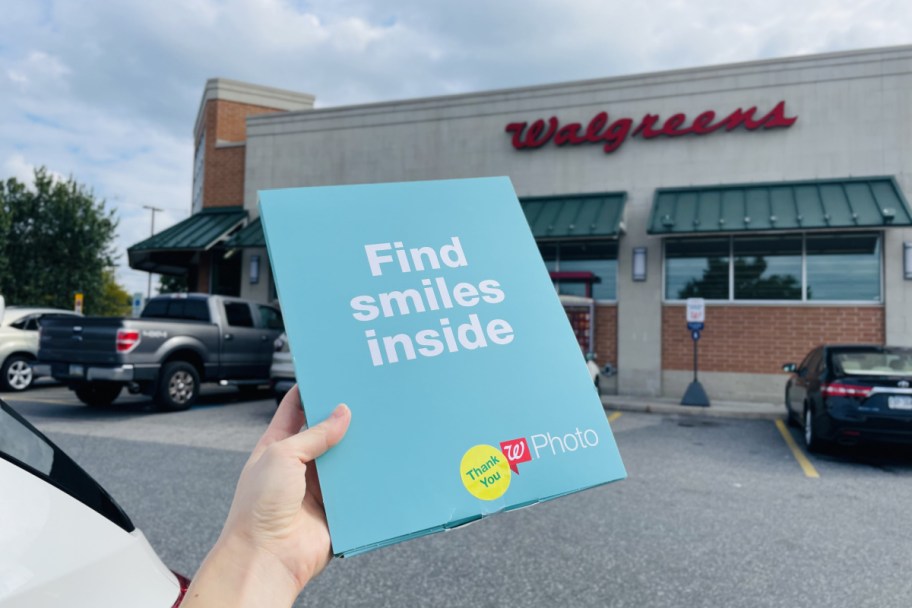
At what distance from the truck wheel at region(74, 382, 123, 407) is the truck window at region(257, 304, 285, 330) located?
2704 millimetres

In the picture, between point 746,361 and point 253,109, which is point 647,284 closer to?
point 746,361

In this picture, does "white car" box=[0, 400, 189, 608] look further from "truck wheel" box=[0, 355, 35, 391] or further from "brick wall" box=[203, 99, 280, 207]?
"brick wall" box=[203, 99, 280, 207]

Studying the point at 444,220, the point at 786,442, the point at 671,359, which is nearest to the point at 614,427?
the point at 786,442

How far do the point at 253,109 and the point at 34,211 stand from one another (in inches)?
445

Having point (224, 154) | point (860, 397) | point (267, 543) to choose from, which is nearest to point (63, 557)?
point (267, 543)

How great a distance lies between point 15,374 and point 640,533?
12.7 metres

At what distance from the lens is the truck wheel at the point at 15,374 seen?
42.0 ft

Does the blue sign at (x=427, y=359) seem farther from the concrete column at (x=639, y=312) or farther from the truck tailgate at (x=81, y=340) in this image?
the concrete column at (x=639, y=312)

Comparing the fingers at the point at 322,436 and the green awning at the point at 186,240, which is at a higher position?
the green awning at the point at 186,240

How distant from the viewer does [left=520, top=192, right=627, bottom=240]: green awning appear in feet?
44.9

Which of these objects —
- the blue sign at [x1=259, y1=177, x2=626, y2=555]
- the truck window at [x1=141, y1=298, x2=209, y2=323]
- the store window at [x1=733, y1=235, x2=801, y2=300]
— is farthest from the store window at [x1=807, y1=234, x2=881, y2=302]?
the blue sign at [x1=259, y1=177, x2=626, y2=555]

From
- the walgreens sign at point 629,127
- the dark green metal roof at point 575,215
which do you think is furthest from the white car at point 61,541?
Answer: the walgreens sign at point 629,127

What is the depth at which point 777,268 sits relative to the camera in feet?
44.5

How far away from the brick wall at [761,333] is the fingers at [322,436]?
1380 cm
